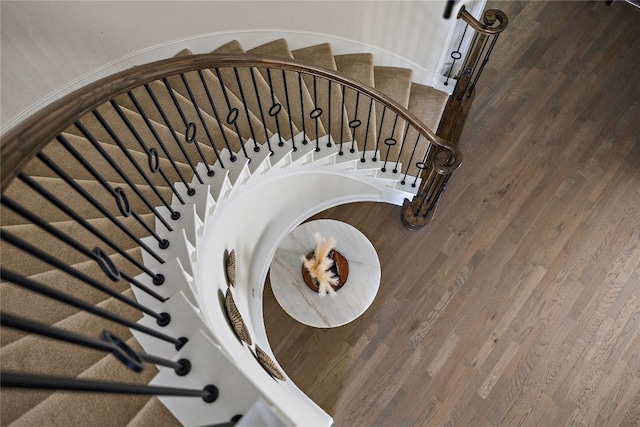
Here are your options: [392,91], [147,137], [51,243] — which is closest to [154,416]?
[51,243]

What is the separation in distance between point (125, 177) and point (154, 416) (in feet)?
3.04

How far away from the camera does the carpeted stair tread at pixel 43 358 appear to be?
63.1 inches

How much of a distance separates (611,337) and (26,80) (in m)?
4.77

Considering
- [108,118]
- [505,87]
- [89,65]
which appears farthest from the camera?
[505,87]

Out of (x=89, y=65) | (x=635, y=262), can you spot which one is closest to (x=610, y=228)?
(x=635, y=262)

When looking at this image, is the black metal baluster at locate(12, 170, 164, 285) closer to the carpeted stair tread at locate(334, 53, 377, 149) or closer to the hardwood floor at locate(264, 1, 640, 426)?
the hardwood floor at locate(264, 1, 640, 426)

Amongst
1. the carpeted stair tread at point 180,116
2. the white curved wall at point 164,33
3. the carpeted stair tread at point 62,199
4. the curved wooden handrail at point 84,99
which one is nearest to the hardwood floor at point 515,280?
the white curved wall at point 164,33

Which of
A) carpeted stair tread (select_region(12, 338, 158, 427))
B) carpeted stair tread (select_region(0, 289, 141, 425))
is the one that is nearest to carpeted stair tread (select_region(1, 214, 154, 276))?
carpeted stair tread (select_region(0, 289, 141, 425))

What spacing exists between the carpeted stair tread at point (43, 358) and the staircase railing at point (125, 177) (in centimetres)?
5

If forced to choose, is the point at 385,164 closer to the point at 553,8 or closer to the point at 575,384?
the point at 575,384

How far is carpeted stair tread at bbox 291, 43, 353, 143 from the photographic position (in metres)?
3.54

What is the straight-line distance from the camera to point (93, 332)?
182 centimetres

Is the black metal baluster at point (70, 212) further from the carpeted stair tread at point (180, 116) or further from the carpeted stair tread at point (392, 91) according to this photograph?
the carpeted stair tread at point (392, 91)

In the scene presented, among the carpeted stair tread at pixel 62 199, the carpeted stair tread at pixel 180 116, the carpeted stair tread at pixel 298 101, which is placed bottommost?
the carpeted stair tread at pixel 298 101
